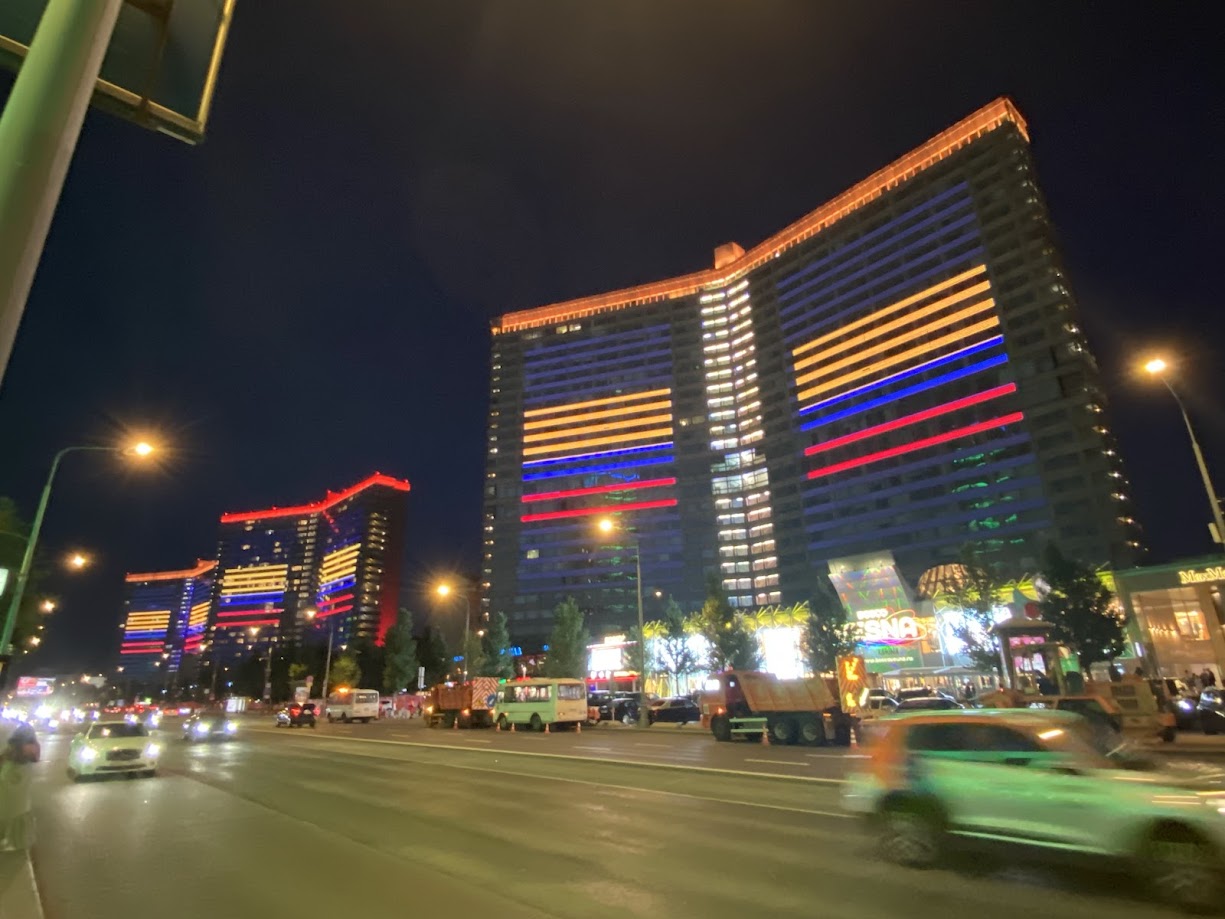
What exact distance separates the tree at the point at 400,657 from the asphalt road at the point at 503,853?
238 ft

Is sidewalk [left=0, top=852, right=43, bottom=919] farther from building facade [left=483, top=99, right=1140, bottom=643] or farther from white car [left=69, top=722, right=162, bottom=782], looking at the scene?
building facade [left=483, top=99, right=1140, bottom=643]

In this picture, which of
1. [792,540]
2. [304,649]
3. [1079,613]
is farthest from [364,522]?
[1079,613]

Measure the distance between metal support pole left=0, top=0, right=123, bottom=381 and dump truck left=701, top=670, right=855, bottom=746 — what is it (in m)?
28.6

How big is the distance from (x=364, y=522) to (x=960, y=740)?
676 feet

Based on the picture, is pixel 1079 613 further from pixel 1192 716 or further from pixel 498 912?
pixel 498 912

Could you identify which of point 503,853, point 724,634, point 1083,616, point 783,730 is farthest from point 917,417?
point 503,853

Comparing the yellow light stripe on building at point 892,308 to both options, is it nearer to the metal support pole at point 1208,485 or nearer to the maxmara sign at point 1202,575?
the maxmara sign at point 1202,575

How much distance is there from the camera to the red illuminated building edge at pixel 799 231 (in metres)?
123

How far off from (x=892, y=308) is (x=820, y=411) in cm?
2348

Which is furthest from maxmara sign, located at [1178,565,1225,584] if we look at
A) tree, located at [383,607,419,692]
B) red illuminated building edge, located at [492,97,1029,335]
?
red illuminated building edge, located at [492,97,1029,335]

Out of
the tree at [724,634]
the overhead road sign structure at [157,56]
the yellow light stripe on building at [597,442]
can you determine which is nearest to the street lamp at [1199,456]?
A: the overhead road sign structure at [157,56]

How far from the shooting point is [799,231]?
152 m

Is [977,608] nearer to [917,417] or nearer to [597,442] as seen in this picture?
[917,417]

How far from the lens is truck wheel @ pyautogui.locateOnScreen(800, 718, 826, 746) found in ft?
87.7
